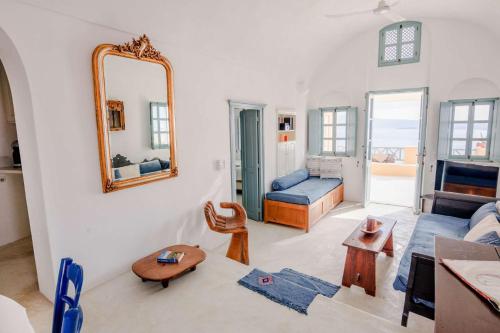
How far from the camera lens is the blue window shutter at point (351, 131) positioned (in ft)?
19.9

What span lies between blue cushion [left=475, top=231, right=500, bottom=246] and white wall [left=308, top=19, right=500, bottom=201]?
3.33 metres

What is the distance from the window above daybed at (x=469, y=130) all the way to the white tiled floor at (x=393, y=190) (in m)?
1.45

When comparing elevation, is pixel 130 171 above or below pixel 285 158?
above

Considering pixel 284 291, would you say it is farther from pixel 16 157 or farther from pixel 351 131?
pixel 351 131

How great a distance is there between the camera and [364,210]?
581 cm

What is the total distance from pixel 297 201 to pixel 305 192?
0.35m

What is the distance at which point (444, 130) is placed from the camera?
203 inches

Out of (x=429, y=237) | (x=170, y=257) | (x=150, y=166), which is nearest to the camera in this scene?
(x=170, y=257)

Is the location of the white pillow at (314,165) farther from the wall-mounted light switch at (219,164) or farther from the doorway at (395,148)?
the wall-mounted light switch at (219,164)

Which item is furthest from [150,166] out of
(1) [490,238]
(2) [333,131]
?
(2) [333,131]

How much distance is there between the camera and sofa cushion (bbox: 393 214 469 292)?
2543mm

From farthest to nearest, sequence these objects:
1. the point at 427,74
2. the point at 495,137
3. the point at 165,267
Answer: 1. the point at 427,74
2. the point at 495,137
3. the point at 165,267

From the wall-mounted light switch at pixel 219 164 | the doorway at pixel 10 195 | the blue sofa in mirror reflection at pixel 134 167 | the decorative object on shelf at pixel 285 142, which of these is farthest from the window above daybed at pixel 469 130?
the doorway at pixel 10 195

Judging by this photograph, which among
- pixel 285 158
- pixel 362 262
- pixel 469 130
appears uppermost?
pixel 469 130
